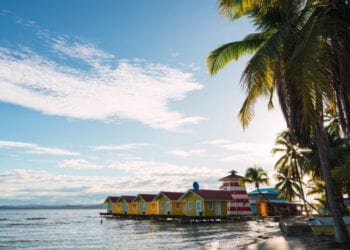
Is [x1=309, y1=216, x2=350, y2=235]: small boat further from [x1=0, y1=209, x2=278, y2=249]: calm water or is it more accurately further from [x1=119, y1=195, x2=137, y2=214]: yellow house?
[x1=119, y1=195, x2=137, y2=214]: yellow house

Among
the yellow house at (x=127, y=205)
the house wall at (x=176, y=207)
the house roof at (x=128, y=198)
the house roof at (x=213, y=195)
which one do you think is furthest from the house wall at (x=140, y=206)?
the house roof at (x=213, y=195)

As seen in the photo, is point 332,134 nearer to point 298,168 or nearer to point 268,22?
point 298,168

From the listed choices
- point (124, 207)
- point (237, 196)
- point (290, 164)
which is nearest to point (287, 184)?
point (290, 164)

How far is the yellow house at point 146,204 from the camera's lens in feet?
204

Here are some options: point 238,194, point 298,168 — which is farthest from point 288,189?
point 238,194

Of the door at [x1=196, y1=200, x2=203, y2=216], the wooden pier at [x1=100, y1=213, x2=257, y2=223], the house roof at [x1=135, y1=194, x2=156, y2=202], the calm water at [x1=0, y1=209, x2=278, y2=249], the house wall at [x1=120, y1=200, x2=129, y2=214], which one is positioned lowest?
the calm water at [x1=0, y1=209, x2=278, y2=249]

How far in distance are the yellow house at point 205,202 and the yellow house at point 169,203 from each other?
55.1 inches

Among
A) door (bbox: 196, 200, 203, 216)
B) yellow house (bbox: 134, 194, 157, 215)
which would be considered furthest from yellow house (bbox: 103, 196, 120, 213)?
door (bbox: 196, 200, 203, 216)

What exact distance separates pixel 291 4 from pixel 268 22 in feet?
15.3

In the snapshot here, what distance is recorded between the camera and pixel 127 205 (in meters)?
70.8

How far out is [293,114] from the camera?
848 centimetres

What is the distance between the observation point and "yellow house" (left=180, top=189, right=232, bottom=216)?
173ft

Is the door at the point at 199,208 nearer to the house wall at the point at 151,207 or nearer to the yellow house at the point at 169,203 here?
the yellow house at the point at 169,203

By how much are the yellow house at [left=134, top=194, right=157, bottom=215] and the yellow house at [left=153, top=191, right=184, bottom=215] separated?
2.34m
